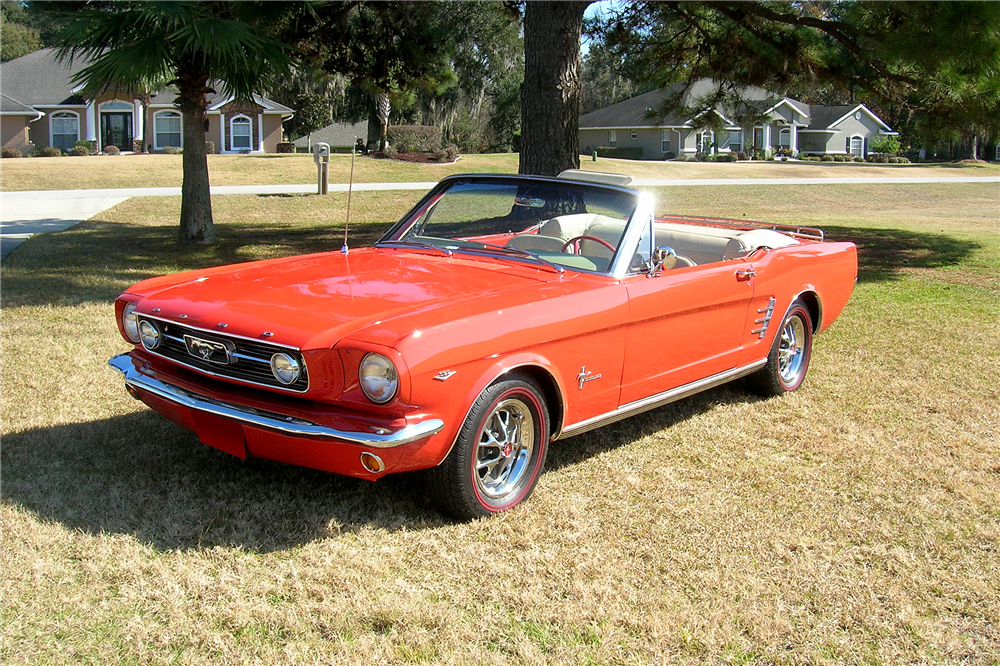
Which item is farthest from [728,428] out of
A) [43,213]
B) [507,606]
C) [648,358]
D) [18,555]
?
[43,213]

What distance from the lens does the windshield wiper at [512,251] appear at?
452 cm

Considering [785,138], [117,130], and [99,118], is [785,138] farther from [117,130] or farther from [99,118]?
[99,118]

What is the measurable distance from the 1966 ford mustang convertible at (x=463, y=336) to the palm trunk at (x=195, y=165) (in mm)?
7833

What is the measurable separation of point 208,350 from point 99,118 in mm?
41241

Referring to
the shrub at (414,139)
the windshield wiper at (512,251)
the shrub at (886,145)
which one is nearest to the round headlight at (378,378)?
the windshield wiper at (512,251)

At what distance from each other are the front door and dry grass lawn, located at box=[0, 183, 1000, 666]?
38706mm

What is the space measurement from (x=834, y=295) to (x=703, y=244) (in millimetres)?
1057

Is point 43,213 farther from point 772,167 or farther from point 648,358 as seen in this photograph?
point 772,167

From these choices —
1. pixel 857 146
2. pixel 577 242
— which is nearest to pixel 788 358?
pixel 577 242

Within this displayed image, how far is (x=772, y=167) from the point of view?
42625 mm

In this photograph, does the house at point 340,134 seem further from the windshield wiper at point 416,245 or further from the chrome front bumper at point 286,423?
the chrome front bumper at point 286,423

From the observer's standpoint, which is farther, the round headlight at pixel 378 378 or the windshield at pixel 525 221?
the windshield at pixel 525 221

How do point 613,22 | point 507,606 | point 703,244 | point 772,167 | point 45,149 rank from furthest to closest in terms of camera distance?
1. point 772,167
2. point 45,149
3. point 613,22
4. point 703,244
5. point 507,606

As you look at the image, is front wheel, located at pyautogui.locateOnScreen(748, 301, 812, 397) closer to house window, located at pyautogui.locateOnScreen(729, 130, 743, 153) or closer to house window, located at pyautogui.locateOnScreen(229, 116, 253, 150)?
house window, located at pyautogui.locateOnScreen(229, 116, 253, 150)
